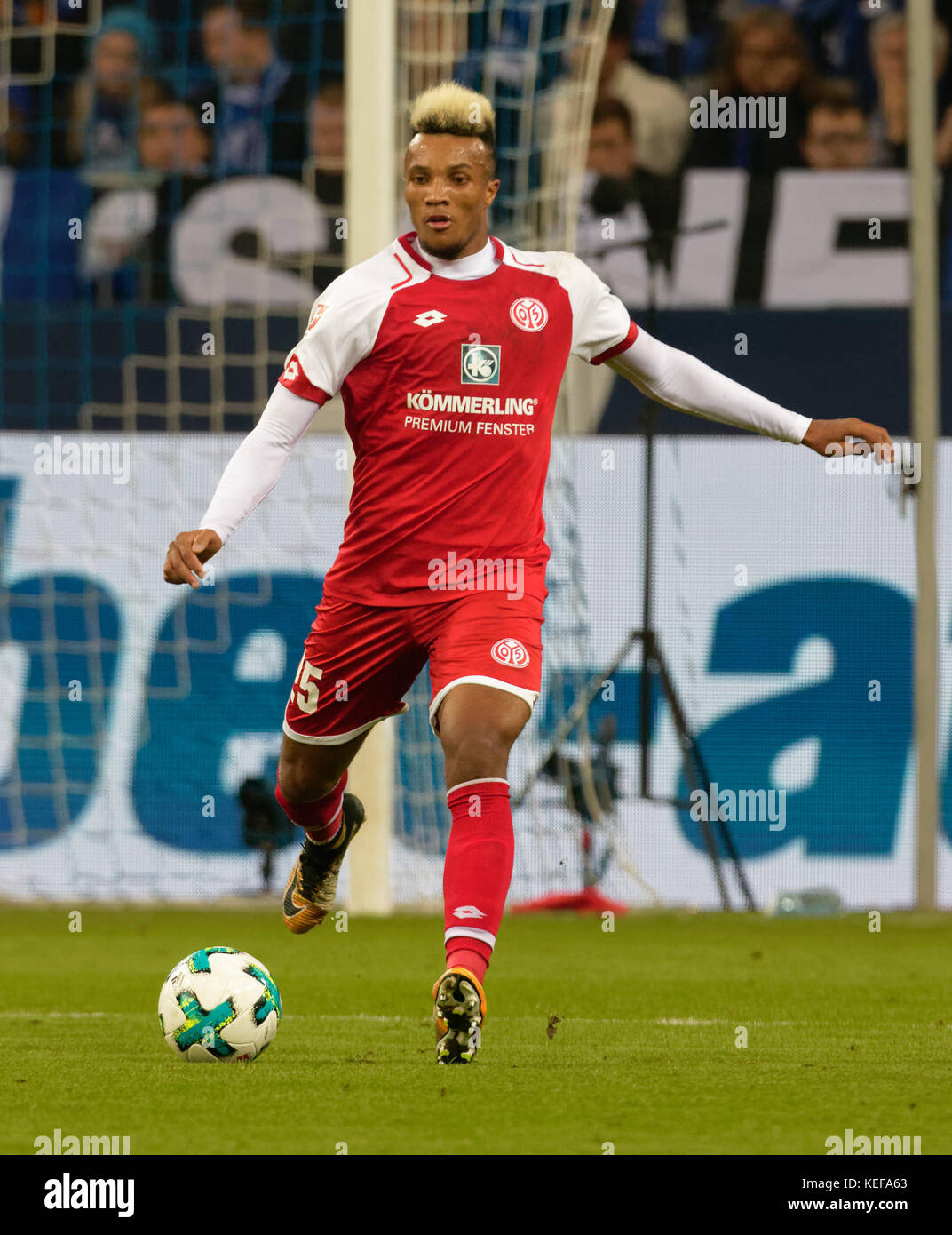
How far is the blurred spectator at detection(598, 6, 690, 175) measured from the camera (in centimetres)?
1338

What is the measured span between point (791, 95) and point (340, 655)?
947cm

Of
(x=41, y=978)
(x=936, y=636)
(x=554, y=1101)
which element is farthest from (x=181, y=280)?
(x=554, y=1101)

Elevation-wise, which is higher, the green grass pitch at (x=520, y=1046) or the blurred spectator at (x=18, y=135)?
the blurred spectator at (x=18, y=135)

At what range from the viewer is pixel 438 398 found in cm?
498

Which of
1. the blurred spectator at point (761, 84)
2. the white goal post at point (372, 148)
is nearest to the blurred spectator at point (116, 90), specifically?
the blurred spectator at point (761, 84)

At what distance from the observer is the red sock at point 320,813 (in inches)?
234

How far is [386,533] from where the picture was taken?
512 cm

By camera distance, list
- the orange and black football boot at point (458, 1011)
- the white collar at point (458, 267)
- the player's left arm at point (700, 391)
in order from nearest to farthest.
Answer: the orange and black football boot at point (458, 1011) < the white collar at point (458, 267) < the player's left arm at point (700, 391)

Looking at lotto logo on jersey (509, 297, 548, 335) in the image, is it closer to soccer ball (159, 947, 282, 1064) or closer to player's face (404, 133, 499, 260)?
player's face (404, 133, 499, 260)

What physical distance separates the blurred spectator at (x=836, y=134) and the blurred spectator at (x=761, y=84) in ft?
0.25

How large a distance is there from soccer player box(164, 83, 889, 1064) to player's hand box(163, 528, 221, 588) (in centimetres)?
12

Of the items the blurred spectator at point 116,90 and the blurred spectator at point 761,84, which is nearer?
the blurred spectator at point 116,90

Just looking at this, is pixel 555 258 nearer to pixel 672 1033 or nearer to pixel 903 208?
pixel 672 1033

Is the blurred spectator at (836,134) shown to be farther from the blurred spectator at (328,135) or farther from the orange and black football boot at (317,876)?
the orange and black football boot at (317,876)
